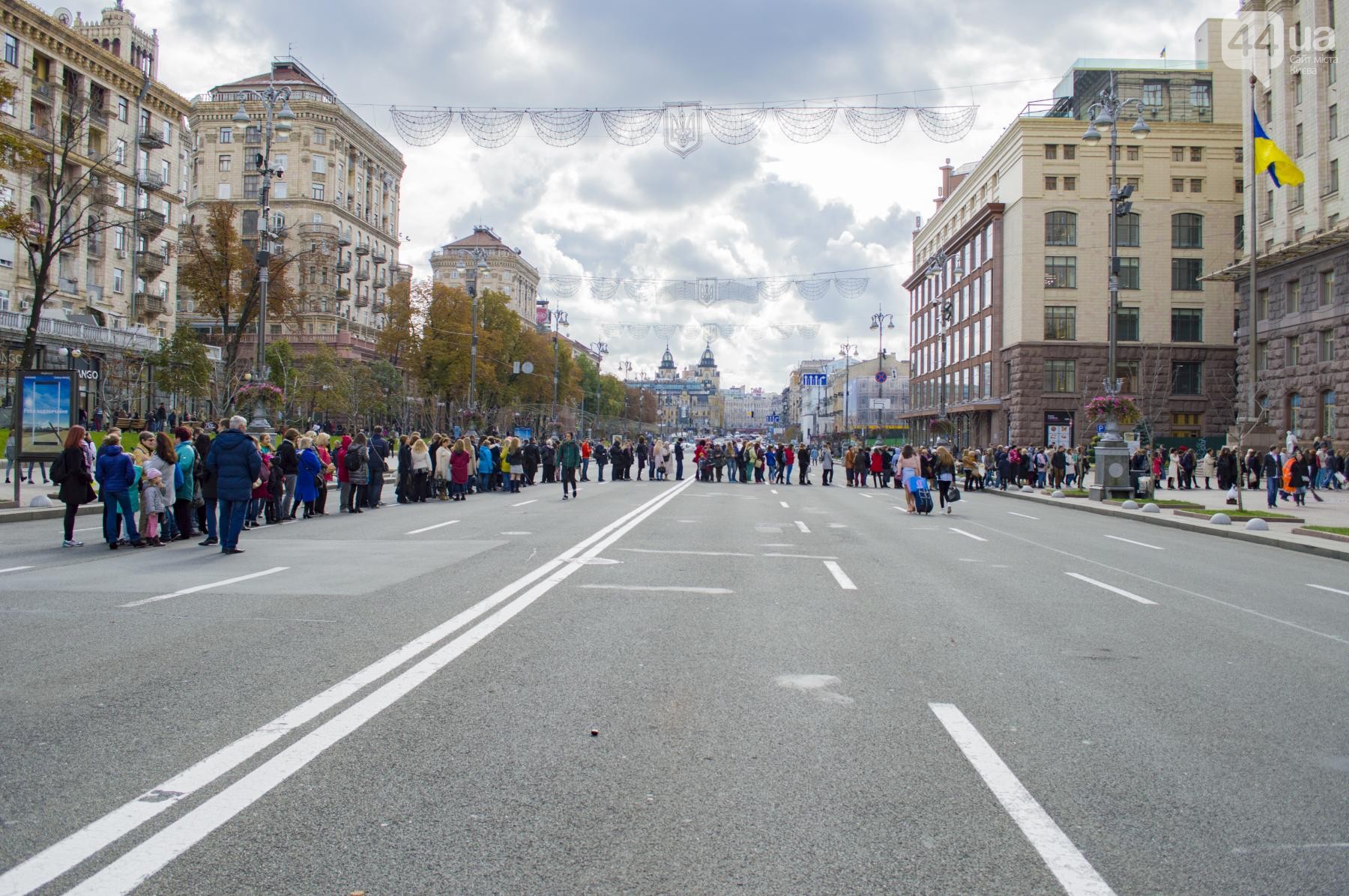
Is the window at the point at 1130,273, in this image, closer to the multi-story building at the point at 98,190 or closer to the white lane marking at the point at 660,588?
the multi-story building at the point at 98,190

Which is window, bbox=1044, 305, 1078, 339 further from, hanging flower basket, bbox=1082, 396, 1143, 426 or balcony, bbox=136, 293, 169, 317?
balcony, bbox=136, 293, 169, 317

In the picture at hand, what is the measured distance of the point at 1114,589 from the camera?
1101cm

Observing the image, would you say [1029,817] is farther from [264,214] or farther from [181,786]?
[264,214]

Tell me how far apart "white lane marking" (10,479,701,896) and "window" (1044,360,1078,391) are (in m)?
55.2

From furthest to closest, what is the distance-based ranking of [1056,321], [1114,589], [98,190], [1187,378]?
[1187,378] → [1056,321] → [98,190] → [1114,589]

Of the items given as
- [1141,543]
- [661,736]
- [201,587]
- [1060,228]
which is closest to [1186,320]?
[1060,228]

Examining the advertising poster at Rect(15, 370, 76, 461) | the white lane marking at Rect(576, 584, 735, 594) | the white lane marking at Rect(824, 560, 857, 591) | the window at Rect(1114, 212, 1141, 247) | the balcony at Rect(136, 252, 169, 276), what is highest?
the window at Rect(1114, 212, 1141, 247)

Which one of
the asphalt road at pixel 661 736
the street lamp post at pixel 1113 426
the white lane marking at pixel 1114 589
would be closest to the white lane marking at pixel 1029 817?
the asphalt road at pixel 661 736

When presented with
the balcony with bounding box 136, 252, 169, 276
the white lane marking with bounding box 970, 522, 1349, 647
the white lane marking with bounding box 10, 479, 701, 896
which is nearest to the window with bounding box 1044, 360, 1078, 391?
the white lane marking with bounding box 970, 522, 1349, 647

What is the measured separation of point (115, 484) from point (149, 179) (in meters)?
47.5

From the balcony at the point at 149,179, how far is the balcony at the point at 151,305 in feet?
18.9

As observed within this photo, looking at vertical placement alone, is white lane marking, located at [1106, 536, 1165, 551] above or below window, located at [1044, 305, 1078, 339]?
below

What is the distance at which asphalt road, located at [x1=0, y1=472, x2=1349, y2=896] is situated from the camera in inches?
140

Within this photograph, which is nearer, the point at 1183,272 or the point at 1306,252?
the point at 1306,252
